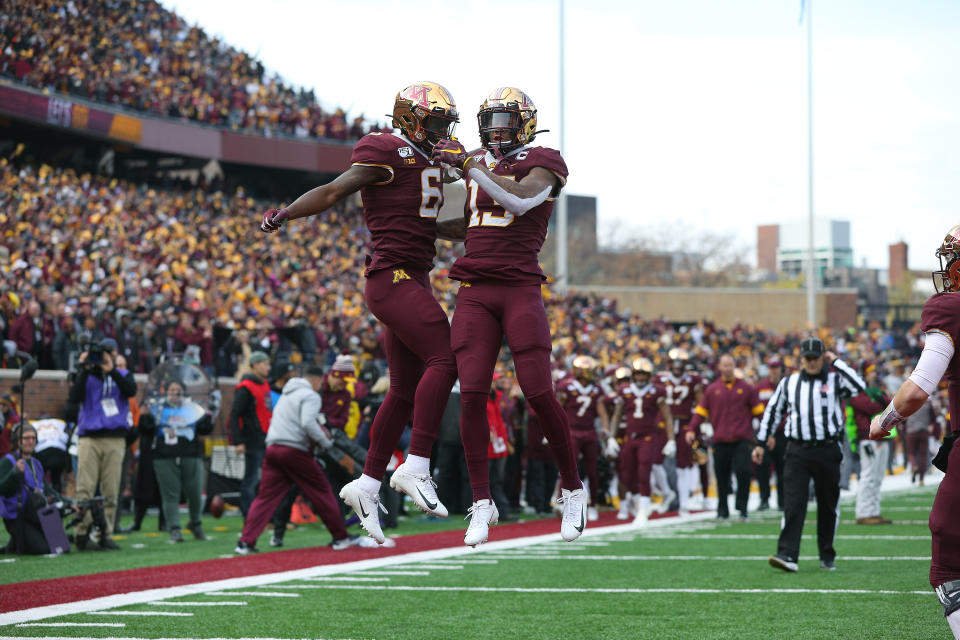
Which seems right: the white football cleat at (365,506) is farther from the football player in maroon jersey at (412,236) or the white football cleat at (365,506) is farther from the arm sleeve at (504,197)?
the arm sleeve at (504,197)

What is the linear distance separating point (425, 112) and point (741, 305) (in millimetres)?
50672

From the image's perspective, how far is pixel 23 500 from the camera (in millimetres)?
12062

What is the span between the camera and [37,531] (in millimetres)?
12227

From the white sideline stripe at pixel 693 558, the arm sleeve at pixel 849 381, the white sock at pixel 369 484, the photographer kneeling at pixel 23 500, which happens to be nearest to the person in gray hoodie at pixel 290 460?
the photographer kneeling at pixel 23 500

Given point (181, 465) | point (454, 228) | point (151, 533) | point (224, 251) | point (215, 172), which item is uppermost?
point (215, 172)

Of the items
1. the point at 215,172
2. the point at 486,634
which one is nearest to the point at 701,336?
the point at 215,172

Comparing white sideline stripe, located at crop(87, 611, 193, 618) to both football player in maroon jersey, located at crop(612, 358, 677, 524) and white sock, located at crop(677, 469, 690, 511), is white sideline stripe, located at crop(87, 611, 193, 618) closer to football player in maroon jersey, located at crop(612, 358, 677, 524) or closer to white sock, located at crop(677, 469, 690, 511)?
football player in maroon jersey, located at crop(612, 358, 677, 524)

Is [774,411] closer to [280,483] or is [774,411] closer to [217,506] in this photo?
[280,483]

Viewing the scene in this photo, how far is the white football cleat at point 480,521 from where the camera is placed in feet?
18.3

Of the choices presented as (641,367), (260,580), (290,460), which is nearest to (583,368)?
(641,367)

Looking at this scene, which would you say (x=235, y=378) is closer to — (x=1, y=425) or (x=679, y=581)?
(x=1, y=425)

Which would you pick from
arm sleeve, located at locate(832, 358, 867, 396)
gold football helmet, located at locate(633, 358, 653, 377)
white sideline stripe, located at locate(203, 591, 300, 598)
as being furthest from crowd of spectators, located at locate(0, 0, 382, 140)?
arm sleeve, located at locate(832, 358, 867, 396)

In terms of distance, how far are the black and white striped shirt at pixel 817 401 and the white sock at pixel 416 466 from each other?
5.79 metres

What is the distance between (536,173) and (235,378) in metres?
15.0
